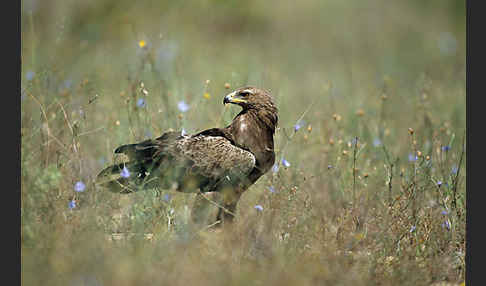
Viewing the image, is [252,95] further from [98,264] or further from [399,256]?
[98,264]

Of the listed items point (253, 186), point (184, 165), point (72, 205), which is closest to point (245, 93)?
point (184, 165)

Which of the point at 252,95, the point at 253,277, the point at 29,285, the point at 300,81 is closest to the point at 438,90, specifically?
the point at 300,81

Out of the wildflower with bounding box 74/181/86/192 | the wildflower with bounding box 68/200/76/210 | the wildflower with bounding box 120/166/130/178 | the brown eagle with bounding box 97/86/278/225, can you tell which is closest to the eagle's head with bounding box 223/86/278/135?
the brown eagle with bounding box 97/86/278/225

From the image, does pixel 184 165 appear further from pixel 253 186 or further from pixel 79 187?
pixel 253 186

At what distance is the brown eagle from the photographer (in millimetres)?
4512

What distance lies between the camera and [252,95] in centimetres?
477

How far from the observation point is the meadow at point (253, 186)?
11.8 ft

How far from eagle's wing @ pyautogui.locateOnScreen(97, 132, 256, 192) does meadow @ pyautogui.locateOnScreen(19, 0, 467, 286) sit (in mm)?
169

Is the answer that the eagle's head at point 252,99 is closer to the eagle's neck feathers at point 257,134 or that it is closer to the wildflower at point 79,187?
the eagle's neck feathers at point 257,134

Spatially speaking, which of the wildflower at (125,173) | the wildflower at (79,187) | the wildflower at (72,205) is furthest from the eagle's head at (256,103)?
the wildflower at (72,205)

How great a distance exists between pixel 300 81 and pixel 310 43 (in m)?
2.54

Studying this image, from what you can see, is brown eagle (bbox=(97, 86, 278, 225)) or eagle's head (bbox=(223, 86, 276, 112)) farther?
eagle's head (bbox=(223, 86, 276, 112))

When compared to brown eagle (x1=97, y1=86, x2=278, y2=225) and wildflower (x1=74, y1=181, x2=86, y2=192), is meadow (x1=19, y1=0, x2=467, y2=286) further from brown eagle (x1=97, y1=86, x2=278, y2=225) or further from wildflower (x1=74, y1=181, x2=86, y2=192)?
brown eagle (x1=97, y1=86, x2=278, y2=225)

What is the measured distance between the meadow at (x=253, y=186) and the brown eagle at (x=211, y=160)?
15cm
